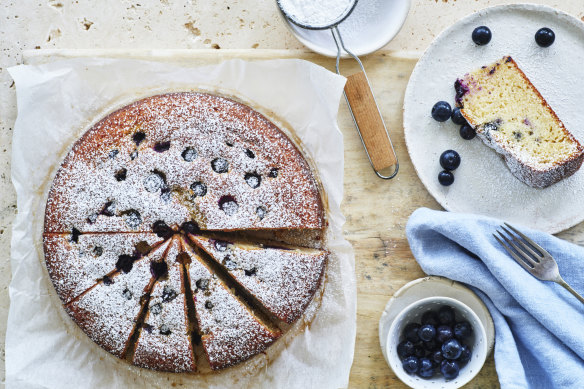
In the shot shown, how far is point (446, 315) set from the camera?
3297 millimetres

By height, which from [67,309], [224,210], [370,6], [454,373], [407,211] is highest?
[370,6]

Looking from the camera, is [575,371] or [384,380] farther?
[384,380]

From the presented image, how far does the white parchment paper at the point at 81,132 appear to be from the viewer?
3.27 meters

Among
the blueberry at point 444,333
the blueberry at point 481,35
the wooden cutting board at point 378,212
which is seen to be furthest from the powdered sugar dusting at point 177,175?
the blueberry at point 481,35

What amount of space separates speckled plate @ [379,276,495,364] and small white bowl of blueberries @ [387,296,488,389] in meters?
0.08

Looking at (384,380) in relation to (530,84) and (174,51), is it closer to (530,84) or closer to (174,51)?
(530,84)

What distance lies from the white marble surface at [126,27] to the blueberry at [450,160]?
3.33ft

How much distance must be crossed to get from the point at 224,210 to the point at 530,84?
72.0 inches

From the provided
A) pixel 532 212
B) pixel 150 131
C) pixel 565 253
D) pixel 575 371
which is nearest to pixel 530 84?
pixel 532 212

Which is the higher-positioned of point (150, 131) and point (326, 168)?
point (150, 131)

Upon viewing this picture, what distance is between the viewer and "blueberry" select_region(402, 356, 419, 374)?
3.25m

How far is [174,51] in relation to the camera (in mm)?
3389

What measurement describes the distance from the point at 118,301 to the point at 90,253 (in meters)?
0.28

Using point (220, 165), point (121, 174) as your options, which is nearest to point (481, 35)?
point (220, 165)
